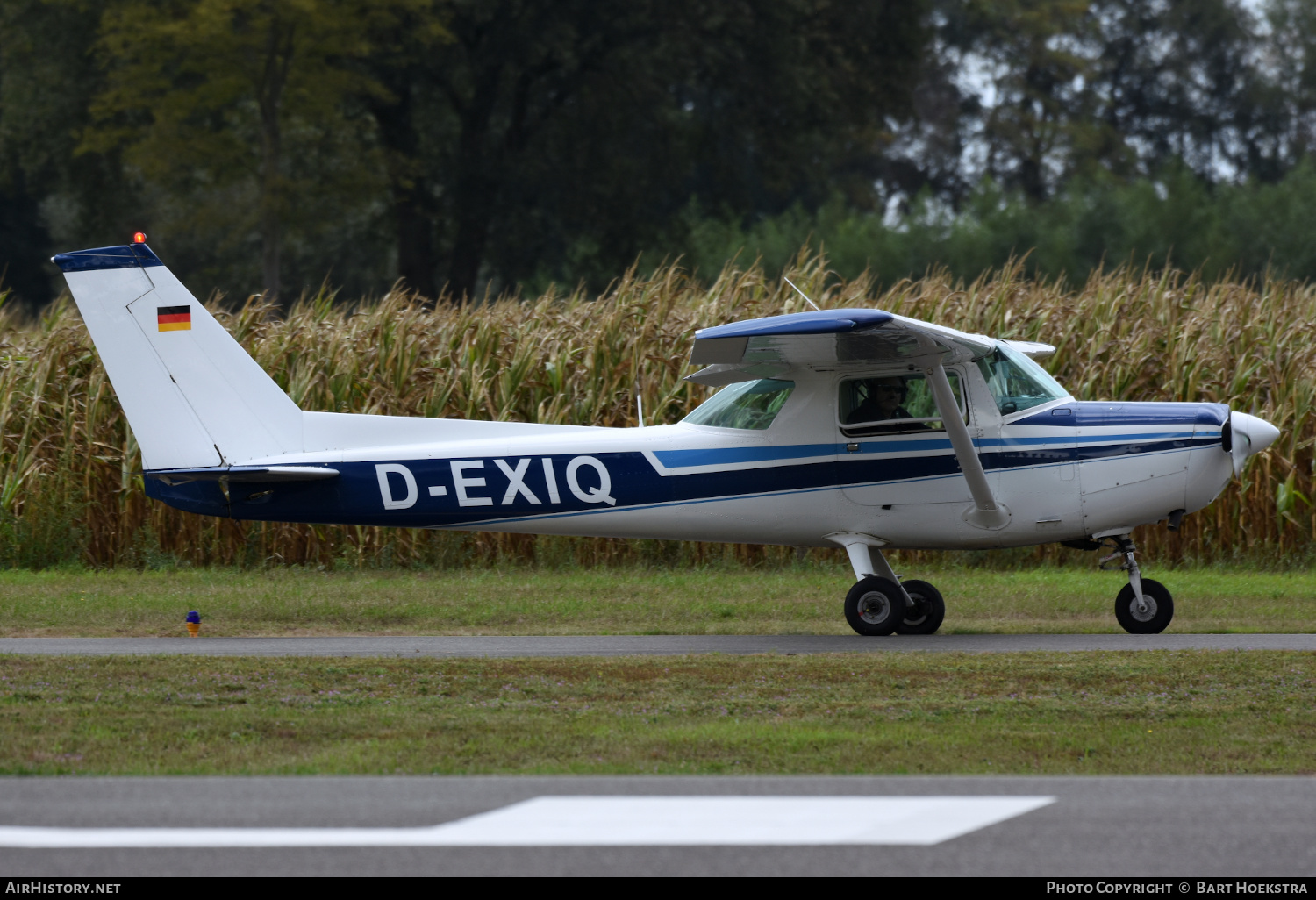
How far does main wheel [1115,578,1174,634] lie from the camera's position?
11.1m

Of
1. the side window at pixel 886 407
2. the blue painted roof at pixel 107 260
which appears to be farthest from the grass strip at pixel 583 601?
the blue painted roof at pixel 107 260

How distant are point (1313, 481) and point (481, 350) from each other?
8454 millimetres

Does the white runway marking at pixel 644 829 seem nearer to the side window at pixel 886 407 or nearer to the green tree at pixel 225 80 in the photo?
the side window at pixel 886 407

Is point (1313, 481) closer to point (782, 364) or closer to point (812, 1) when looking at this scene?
point (782, 364)

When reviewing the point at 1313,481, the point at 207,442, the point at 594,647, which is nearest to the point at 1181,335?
the point at 1313,481

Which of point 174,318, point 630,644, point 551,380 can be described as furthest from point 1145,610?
point 174,318

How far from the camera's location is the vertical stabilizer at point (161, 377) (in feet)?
37.6

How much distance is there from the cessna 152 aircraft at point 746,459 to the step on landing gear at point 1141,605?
14mm

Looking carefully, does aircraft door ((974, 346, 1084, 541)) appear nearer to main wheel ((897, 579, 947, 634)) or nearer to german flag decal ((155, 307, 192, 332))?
main wheel ((897, 579, 947, 634))

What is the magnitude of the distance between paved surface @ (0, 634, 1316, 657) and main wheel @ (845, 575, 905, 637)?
0.09m

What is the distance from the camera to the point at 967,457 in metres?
10.8

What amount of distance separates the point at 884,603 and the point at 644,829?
6.56 meters

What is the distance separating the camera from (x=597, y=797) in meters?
5.33

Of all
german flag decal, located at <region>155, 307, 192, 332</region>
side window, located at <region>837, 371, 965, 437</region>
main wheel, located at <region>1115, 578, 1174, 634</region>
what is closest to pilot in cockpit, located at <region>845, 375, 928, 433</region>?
side window, located at <region>837, 371, 965, 437</region>
